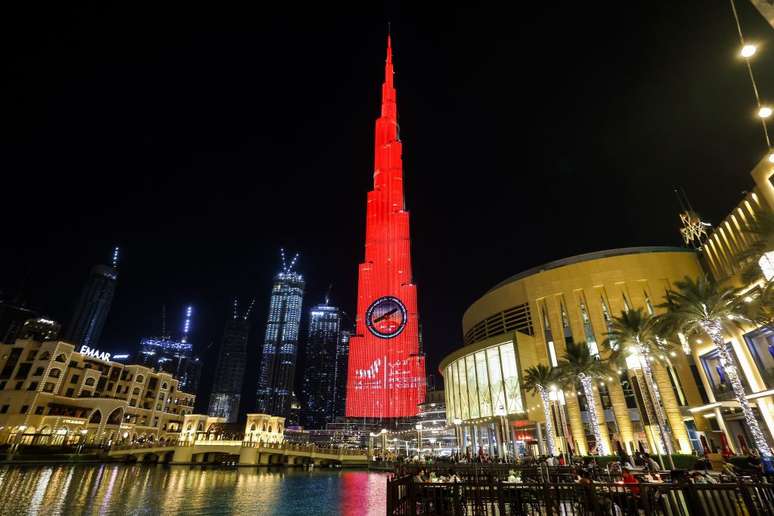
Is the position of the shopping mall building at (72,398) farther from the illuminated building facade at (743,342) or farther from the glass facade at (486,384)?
the illuminated building facade at (743,342)

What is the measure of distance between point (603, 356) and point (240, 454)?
2495 inches

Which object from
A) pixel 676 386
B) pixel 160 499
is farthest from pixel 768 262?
pixel 160 499

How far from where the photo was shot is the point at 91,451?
56.1m

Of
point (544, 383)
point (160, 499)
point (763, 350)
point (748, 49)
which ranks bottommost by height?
point (160, 499)

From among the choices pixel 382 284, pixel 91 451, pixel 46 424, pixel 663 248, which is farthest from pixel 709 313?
A: pixel 382 284

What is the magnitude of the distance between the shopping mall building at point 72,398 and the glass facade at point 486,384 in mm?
60972

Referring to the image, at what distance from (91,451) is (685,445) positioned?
80.8 meters

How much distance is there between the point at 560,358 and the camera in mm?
46750

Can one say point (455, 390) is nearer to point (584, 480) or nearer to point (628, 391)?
point (628, 391)

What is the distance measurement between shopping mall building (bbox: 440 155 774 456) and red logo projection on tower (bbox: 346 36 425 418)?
62518mm

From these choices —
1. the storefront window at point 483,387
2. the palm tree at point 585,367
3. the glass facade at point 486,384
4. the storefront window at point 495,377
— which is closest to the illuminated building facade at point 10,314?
the glass facade at point 486,384

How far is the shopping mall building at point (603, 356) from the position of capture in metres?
31.5

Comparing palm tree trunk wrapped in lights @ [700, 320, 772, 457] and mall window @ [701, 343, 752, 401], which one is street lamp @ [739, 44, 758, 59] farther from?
mall window @ [701, 343, 752, 401]

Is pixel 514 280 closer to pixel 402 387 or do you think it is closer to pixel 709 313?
pixel 709 313
